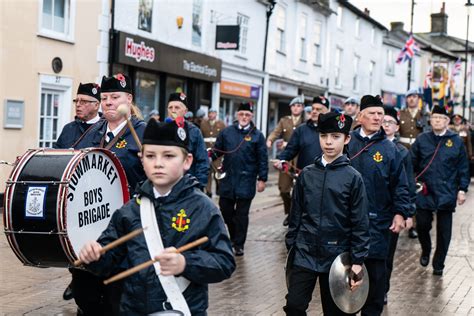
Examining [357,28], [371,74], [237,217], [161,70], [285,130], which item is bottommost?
[237,217]

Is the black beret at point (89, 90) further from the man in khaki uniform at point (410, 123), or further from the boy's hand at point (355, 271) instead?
the man in khaki uniform at point (410, 123)

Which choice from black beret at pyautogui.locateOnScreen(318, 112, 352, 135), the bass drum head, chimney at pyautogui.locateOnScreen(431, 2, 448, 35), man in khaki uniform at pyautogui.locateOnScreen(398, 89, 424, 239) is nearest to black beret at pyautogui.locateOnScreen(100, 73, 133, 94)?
the bass drum head

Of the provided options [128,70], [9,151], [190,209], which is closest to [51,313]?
[190,209]

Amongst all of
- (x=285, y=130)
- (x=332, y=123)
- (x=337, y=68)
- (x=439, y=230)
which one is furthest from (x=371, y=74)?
(x=332, y=123)

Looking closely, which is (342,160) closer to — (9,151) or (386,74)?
(9,151)

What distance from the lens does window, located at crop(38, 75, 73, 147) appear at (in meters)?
15.3

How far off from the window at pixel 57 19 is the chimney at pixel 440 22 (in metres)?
66.5

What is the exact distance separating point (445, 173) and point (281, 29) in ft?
66.0

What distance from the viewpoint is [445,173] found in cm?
966

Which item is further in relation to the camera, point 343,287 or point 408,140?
point 408,140

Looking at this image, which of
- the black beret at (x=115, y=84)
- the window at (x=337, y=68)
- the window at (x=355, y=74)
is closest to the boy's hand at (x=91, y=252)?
the black beret at (x=115, y=84)

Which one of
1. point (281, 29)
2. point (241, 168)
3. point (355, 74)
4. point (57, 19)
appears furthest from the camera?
point (355, 74)

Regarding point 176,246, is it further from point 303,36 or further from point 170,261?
point 303,36

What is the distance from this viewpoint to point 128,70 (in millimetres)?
18594
